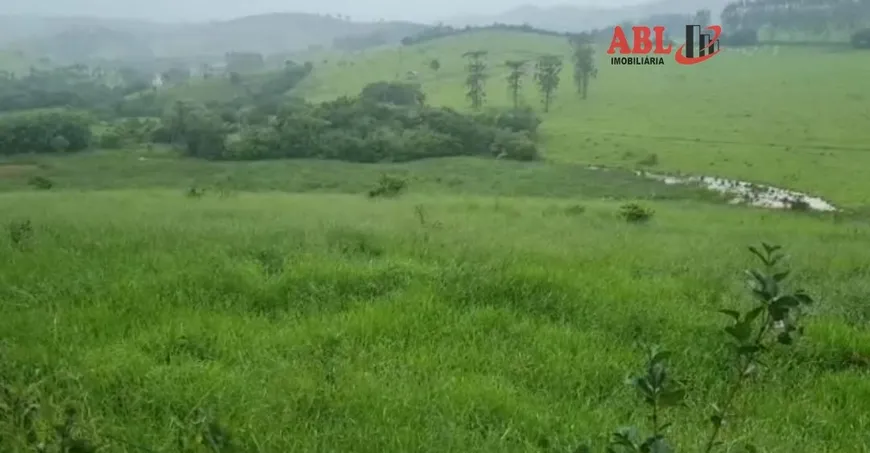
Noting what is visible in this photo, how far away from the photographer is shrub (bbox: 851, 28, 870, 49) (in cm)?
10735

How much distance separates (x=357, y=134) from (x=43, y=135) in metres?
27.0

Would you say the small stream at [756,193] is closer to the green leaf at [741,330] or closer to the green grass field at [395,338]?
the green grass field at [395,338]

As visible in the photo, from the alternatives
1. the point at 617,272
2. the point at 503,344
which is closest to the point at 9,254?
the point at 503,344

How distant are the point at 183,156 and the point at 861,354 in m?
68.6

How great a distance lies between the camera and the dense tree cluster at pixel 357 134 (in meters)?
65.4

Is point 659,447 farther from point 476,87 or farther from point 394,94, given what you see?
point 476,87

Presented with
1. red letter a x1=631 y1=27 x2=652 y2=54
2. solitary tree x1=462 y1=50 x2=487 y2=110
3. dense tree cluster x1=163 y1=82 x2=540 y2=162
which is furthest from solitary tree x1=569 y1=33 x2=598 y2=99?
dense tree cluster x1=163 y1=82 x2=540 y2=162

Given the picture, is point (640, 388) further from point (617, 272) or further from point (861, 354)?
point (617, 272)

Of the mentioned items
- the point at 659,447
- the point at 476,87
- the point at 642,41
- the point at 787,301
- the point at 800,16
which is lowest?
the point at 659,447

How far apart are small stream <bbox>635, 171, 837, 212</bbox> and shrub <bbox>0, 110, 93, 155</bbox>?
1878 inches

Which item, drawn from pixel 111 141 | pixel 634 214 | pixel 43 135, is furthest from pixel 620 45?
pixel 634 214

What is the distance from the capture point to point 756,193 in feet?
152

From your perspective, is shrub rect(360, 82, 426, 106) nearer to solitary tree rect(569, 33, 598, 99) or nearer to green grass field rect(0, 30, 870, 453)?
solitary tree rect(569, 33, 598, 99)

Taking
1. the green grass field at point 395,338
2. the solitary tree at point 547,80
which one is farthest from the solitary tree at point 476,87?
the green grass field at point 395,338
